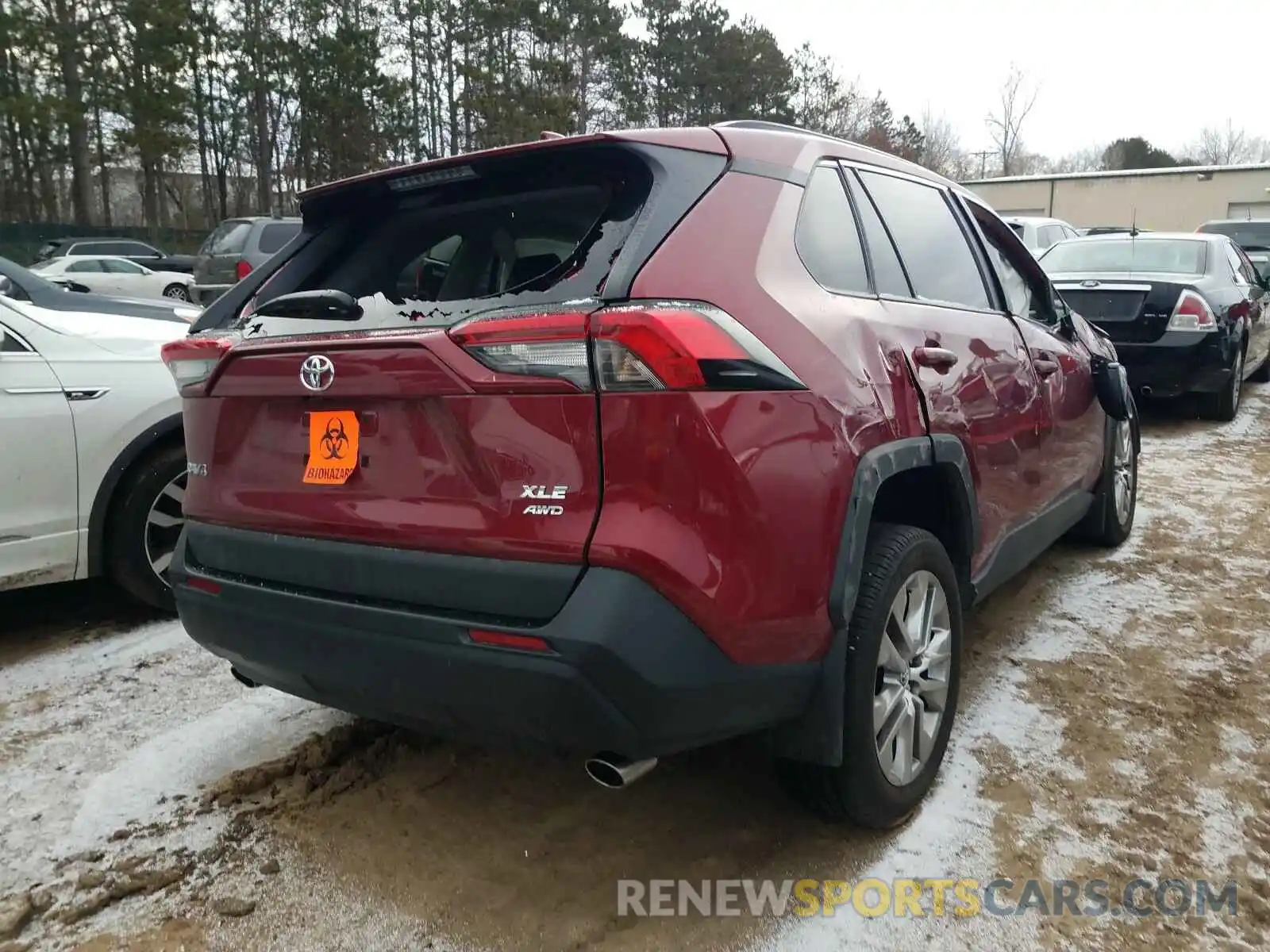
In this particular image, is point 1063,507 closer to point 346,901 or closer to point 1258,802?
point 1258,802

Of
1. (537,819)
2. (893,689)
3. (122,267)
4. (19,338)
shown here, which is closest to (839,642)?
(893,689)

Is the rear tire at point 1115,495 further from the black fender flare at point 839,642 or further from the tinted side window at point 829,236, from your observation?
the black fender flare at point 839,642

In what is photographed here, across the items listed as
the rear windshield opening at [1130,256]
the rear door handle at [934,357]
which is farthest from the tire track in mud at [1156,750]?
the rear windshield opening at [1130,256]

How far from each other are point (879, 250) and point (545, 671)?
1583 mm

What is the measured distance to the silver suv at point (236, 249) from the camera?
14.2m

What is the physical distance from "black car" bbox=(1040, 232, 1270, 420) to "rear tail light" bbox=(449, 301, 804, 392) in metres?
6.02

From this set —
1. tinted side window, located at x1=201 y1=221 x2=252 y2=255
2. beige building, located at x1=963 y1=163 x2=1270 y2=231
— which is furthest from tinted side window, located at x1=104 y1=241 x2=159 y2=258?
beige building, located at x1=963 y1=163 x2=1270 y2=231

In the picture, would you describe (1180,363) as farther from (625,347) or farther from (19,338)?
(19,338)

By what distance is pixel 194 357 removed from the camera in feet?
8.36

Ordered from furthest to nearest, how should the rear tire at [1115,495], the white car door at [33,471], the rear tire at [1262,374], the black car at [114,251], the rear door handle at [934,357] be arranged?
the black car at [114,251] < the rear tire at [1262,374] < the rear tire at [1115,495] < the white car door at [33,471] < the rear door handle at [934,357]

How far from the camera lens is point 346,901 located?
91.0 inches

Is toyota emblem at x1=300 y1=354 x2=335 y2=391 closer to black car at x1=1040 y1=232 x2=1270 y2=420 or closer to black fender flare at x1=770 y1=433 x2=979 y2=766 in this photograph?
black fender flare at x1=770 y1=433 x2=979 y2=766

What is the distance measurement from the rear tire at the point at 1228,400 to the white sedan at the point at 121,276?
724 inches

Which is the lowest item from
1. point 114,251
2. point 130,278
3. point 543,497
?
point 543,497
